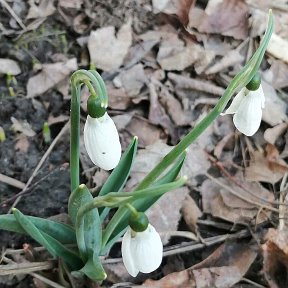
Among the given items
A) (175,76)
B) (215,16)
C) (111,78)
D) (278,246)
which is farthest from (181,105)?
(278,246)

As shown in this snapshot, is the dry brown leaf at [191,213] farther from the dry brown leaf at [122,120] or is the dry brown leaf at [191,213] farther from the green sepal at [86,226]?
the green sepal at [86,226]

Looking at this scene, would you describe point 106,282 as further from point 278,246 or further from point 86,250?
point 278,246

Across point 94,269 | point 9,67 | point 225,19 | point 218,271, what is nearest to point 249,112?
point 94,269

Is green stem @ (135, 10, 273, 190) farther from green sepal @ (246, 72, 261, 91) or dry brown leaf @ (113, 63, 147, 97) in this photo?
dry brown leaf @ (113, 63, 147, 97)

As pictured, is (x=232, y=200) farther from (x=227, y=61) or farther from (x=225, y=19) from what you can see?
(x=225, y=19)

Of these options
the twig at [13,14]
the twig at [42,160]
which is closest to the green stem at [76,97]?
the twig at [42,160]
